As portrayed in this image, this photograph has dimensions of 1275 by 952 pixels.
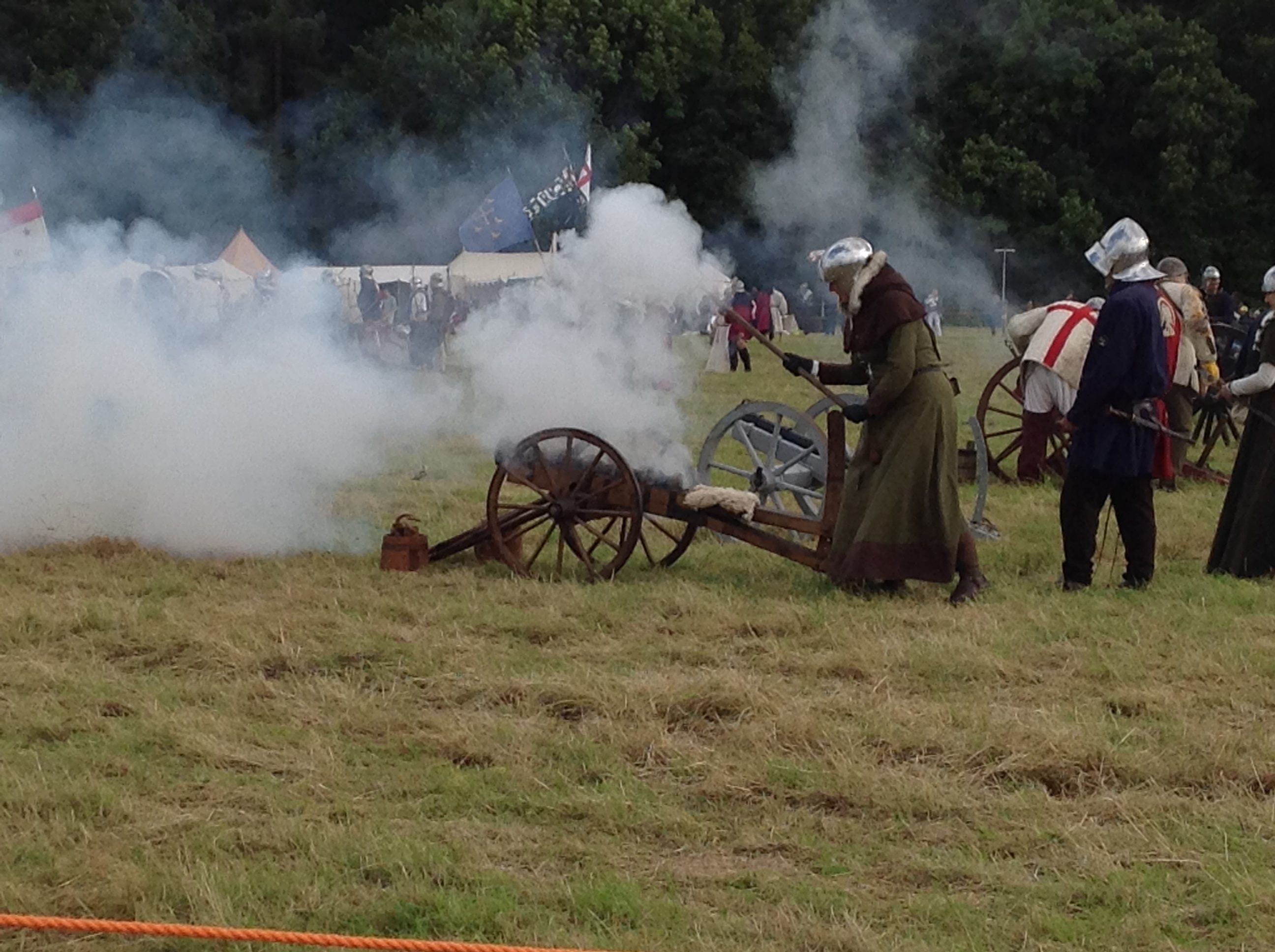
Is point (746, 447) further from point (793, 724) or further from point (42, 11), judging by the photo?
point (42, 11)

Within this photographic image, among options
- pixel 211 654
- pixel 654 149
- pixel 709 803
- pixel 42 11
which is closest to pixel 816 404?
pixel 211 654

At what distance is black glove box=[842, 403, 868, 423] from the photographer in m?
6.37

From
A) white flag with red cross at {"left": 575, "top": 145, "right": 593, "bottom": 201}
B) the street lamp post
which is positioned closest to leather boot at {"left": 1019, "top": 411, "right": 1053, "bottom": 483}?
white flag with red cross at {"left": 575, "top": 145, "right": 593, "bottom": 201}

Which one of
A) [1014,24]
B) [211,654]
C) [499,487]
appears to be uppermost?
[1014,24]

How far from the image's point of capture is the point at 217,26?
650 inches

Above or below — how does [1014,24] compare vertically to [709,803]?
above

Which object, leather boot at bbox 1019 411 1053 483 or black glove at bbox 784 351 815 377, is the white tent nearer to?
leather boot at bbox 1019 411 1053 483

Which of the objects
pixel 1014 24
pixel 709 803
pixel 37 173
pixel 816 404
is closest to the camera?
pixel 709 803

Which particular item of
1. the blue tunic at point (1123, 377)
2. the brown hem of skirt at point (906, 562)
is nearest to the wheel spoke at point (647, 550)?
the brown hem of skirt at point (906, 562)

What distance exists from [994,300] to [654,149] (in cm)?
825

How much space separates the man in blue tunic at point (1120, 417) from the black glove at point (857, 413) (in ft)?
2.90

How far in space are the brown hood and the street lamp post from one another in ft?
58.4

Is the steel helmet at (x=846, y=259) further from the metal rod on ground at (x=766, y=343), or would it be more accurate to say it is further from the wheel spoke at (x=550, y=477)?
the wheel spoke at (x=550, y=477)

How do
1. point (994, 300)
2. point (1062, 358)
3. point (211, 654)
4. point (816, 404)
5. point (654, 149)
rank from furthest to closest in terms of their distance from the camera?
point (994, 300), point (654, 149), point (1062, 358), point (816, 404), point (211, 654)
